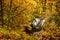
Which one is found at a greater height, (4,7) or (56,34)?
(4,7)

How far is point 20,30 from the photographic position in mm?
14688

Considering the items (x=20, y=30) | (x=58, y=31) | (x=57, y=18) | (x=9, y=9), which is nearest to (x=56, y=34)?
(x=58, y=31)

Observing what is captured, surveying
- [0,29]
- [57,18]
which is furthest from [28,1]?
[0,29]

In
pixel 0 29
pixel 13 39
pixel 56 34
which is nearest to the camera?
pixel 0 29

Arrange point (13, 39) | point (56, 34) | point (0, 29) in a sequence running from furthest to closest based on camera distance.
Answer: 1. point (56, 34)
2. point (13, 39)
3. point (0, 29)

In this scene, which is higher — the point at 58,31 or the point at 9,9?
the point at 9,9

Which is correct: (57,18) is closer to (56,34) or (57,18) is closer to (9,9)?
(56,34)

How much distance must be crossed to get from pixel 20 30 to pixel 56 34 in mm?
2767

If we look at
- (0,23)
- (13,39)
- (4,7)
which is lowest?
(13,39)

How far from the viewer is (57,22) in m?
14.5

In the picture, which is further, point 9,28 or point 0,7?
point 0,7

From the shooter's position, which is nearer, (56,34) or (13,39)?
(13,39)

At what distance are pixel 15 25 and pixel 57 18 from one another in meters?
3.22

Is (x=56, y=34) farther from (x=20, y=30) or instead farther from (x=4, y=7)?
(x=4, y=7)
